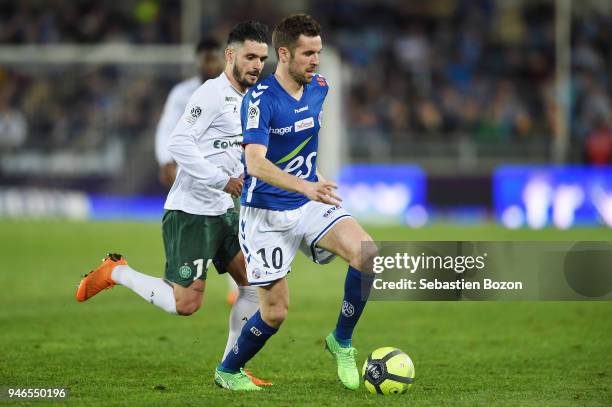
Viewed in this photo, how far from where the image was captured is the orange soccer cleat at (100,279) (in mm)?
7969

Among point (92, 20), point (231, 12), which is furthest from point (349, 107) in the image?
point (92, 20)

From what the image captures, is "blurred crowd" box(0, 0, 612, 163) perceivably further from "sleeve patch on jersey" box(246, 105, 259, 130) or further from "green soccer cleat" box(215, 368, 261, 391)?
"sleeve patch on jersey" box(246, 105, 259, 130)

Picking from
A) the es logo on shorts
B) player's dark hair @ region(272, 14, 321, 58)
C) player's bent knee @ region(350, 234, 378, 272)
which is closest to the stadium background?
the es logo on shorts

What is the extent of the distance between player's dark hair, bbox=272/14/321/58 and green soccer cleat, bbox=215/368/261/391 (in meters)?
2.13

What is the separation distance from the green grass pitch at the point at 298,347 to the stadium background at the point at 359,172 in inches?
1.5

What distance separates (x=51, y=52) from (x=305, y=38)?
689 inches

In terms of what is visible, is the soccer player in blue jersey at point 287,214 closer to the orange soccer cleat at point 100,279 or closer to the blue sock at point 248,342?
the blue sock at point 248,342

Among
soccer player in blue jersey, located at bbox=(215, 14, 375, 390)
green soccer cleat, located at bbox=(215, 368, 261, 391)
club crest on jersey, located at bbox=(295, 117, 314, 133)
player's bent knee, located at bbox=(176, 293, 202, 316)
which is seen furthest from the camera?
player's bent knee, located at bbox=(176, 293, 202, 316)

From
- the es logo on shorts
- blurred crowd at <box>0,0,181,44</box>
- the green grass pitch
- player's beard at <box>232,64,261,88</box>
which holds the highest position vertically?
blurred crowd at <box>0,0,181,44</box>

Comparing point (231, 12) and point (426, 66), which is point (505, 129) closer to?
point (426, 66)

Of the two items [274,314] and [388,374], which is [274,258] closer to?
[274,314]

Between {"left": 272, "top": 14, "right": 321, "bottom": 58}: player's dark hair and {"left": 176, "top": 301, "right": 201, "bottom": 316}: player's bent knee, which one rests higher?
{"left": 272, "top": 14, "right": 321, "bottom": 58}: player's dark hair

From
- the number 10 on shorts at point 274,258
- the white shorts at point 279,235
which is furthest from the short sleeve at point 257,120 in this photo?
the number 10 on shorts at point 274,258

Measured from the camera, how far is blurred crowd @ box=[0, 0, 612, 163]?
76.8ft
